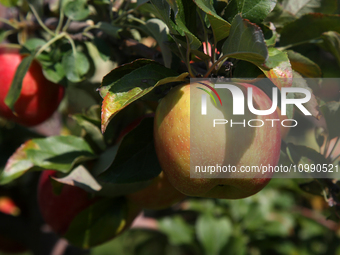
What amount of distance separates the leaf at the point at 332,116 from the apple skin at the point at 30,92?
625mm

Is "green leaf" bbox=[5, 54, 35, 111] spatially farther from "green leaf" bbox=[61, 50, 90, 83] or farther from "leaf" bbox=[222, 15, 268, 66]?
"leaf" bbox=[222, 15, 268, 66]

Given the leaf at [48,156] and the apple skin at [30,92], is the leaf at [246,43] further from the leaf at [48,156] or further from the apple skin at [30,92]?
the apple skin at [30,92]

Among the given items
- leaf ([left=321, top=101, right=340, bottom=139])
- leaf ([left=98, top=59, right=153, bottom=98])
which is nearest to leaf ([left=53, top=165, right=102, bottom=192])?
leaf ([left=98, top=59, right=153, bottom=98])

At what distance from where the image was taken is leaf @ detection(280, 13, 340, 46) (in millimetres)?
595

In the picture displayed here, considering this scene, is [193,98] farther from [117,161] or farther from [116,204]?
[116,204]

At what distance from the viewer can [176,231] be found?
1.35 meters

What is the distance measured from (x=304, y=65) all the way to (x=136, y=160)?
34 centimetres

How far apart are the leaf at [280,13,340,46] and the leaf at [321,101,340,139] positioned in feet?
0.43

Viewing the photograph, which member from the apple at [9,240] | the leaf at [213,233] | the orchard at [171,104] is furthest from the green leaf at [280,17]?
the apple at [9,240]

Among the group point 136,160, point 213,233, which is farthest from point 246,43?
point 213,233

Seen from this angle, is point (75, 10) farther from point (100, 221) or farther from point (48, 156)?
point (100, 221)

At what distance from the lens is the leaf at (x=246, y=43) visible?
1.28 ft

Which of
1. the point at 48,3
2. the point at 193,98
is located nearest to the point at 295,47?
the point at 193,98

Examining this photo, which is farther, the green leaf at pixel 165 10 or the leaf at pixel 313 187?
the leaf at pixel 313 187
